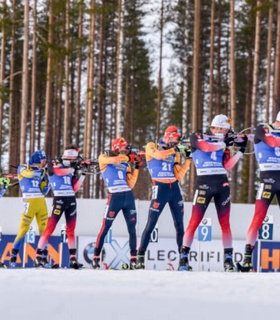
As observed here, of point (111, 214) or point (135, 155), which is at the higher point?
point (135, 155)

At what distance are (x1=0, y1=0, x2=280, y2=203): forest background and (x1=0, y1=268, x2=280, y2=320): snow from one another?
59.6ft

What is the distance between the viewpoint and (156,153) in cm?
1322

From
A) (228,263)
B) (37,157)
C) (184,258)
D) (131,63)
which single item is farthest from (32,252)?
(131,63)

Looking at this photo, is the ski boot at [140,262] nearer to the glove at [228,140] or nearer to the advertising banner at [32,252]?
the glove at [228,140]

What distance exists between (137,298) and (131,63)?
4074 centimetres

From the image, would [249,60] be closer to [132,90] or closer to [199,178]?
[132,90]

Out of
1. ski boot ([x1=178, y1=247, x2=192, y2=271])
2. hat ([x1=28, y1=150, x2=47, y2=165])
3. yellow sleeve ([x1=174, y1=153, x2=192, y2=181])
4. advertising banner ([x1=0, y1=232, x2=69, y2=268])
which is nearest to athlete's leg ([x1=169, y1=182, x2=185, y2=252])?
yellow sleeve ([x1=174, y1=153, x2=192, y2=181])

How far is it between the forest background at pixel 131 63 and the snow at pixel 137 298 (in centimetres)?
1817

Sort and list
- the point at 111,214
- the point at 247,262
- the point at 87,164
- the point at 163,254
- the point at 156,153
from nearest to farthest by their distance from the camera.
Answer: the point at 247,262, the point at 156,153, the point at 111,214, the point at 87,164, the point at 163,254

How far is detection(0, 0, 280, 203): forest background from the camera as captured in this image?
31.5 meters

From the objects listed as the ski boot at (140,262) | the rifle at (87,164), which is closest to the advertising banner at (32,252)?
the rifle at (87,164)

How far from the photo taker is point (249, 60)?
1631 inches

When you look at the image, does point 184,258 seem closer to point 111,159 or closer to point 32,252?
point 111,159

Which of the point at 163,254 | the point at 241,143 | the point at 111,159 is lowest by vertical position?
the point at 163,254
